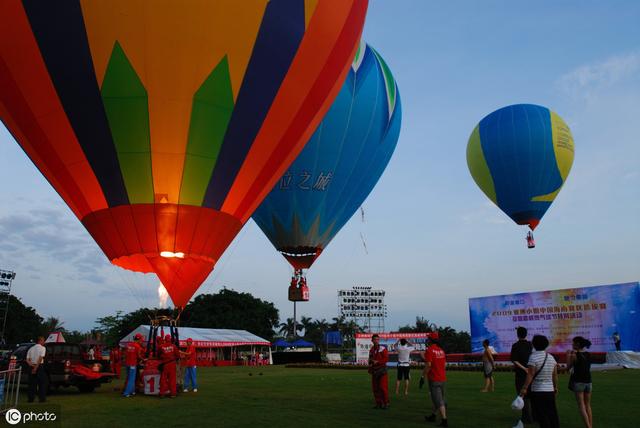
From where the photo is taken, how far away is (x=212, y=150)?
12188 mm

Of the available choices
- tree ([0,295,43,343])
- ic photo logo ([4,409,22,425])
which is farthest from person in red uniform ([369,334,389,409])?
tree ([0,295,43,343])

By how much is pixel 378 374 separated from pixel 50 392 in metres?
9.48

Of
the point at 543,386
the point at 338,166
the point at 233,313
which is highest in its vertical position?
the point at 338,166

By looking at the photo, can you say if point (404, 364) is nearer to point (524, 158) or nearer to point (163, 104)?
point (163, 104)

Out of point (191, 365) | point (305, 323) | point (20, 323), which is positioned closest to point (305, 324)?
point (305, 323)

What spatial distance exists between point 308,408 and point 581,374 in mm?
5030

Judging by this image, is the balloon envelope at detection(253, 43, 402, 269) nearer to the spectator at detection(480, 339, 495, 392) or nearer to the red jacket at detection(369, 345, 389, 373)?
the spectator at detection(480, 339, 495, 392)

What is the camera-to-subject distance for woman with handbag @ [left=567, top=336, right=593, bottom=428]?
26.8ft

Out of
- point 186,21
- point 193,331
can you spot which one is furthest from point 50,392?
point 193,331

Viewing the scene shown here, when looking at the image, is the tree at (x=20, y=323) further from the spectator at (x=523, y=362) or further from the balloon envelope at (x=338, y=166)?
the spectator at (x=523, y=362)

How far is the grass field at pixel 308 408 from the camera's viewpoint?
9.12 metres

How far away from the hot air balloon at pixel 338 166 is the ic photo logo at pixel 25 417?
46.7 feet

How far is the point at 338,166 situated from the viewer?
888 inches

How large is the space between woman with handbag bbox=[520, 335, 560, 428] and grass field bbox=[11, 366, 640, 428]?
1812mm
